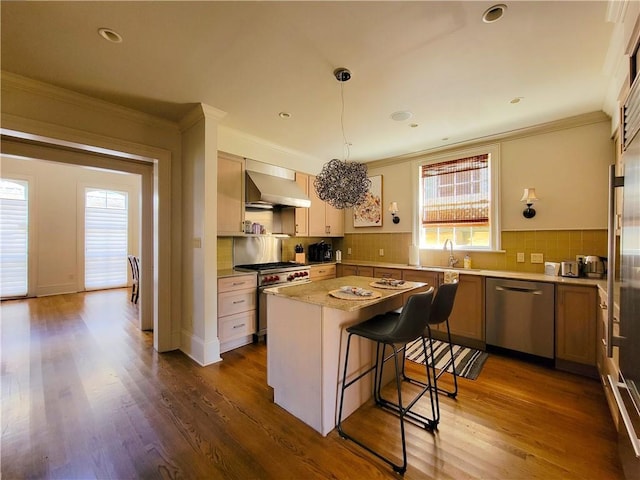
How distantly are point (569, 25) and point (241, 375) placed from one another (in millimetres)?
3748

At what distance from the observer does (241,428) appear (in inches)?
77.4

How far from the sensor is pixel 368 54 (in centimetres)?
205

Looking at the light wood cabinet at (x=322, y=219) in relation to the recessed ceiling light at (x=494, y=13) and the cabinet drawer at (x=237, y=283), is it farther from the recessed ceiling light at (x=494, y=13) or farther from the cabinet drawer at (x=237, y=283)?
the recessed ceiling light at (x=494, y=13)

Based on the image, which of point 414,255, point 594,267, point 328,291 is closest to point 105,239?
point 328,291

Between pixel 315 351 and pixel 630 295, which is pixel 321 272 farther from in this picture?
pixel 630 295

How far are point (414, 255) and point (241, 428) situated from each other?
3.31 metres

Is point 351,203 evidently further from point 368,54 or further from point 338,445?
point 338,445

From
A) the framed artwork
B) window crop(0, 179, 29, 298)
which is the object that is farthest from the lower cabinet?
window crop(0, 179, 29, 298)

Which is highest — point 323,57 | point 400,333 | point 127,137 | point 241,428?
point 323,57

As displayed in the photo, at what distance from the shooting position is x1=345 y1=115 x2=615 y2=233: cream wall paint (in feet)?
10.1

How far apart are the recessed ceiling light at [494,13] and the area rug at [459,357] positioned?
2.92m

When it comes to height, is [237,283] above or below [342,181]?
below

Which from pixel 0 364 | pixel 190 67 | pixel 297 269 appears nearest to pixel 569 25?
pixel 190 67

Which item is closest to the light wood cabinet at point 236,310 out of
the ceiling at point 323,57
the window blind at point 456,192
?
the ceiling at point 323,57
